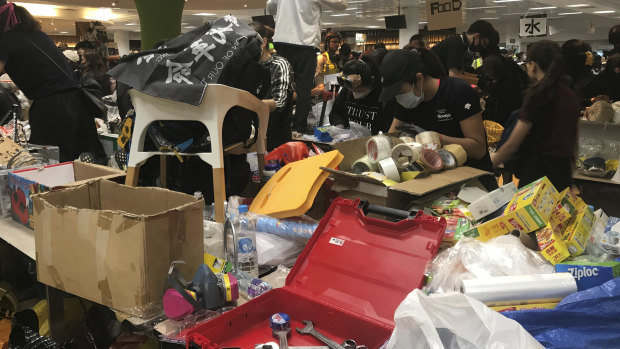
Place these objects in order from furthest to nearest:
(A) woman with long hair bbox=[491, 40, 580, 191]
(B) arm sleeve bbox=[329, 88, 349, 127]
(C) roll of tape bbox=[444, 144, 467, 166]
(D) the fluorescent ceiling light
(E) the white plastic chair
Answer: (D) the fluorescent ceiling light < (B) arm sleeve bbox=[329, 88, 349, 127] < (A) woman with long hair bbox=[491, 40, 580, 191] < (C) roll of tape bbox=[444, 144, 467, 166] < (E) the white plastic chair

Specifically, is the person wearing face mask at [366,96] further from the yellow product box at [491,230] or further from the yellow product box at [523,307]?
the yellow product box at [523,307]

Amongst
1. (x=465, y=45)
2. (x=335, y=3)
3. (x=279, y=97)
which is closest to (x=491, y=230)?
(x=279, y=97)

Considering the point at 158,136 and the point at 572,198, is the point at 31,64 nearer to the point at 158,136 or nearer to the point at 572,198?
the point at 158,136

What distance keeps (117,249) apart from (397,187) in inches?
42.7

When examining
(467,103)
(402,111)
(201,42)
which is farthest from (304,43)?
(201,42)

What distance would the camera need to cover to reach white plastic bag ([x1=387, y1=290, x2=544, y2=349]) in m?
1.08

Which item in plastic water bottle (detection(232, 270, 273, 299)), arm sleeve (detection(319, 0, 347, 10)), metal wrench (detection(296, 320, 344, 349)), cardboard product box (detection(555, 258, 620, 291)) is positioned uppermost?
arm sleeve (detection(319, 0, 347, 10))

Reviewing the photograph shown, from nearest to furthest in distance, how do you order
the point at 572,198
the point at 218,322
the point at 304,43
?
the point at 218,322 < the point at 572,198 < the point at 304,43

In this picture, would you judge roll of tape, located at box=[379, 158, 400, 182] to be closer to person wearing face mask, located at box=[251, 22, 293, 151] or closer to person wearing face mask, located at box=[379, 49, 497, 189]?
person wearing face mask, located at box=[379, 49, 497, 189]

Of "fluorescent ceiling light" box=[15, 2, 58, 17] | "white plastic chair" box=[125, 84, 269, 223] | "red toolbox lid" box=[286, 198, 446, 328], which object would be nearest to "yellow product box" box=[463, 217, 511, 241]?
"red toolbox lid" box=[286, 198, 446, 328]

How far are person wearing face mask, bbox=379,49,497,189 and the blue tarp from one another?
158 cm

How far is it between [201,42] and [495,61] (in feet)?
9.31

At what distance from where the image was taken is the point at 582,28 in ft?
74.7

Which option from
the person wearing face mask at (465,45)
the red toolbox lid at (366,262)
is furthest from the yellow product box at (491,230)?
the person wearing face mask at (465,45)
